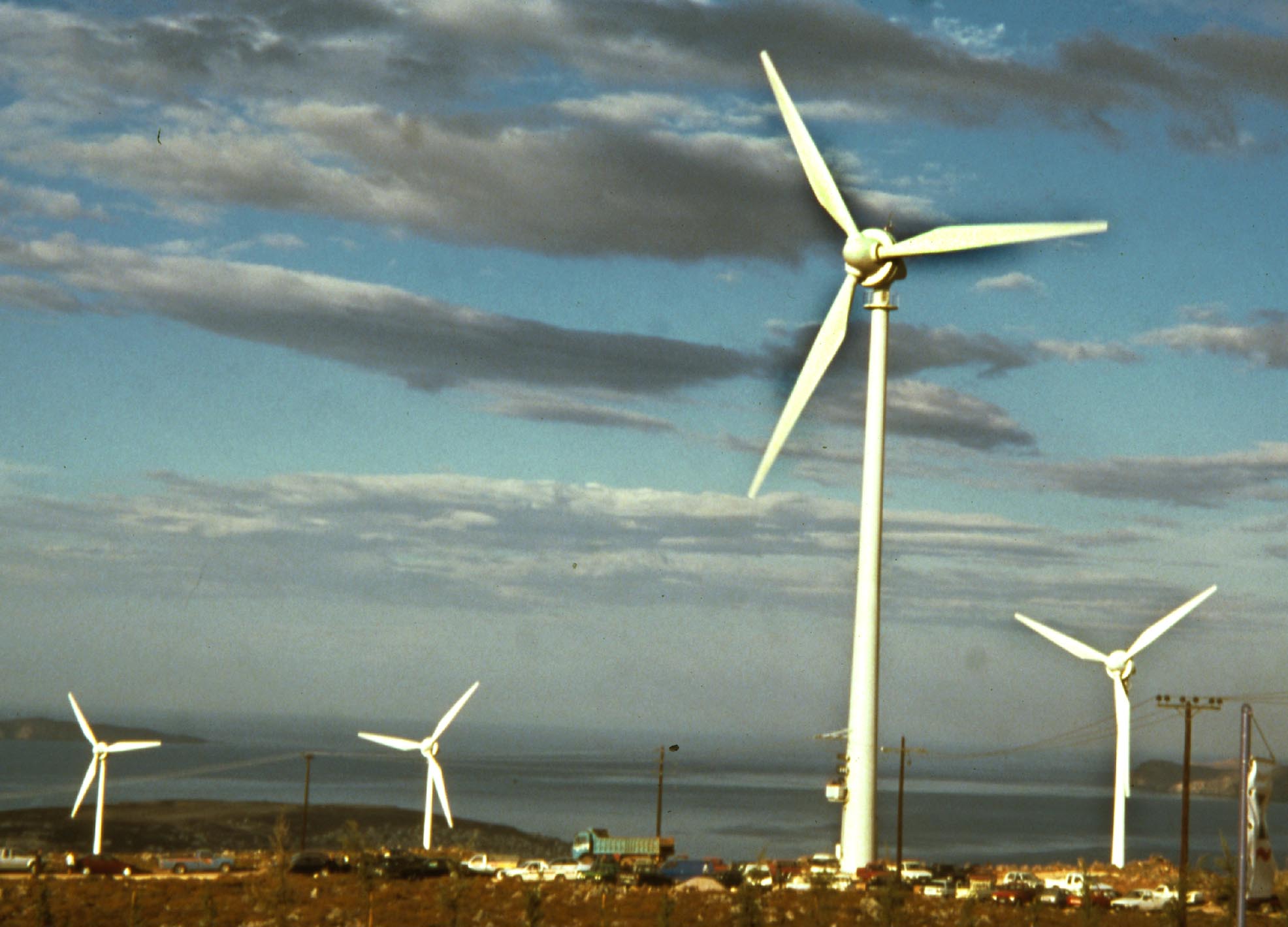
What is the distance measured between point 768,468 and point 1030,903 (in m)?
14.7

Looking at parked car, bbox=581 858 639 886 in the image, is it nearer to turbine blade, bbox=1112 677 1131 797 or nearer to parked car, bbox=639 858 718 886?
parked car, bbox=639 858 718 886

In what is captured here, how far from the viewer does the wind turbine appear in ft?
148

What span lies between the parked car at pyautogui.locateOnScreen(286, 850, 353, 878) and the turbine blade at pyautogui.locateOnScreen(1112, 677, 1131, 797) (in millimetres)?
35551

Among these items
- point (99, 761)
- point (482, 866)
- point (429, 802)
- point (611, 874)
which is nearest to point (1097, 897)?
point (611, 874)

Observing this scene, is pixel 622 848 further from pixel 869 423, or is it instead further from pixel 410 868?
pixel 869 423

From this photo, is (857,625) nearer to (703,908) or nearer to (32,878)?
(703,908)

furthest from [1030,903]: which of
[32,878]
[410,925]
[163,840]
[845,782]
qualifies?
[163,840]

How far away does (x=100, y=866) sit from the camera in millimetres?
52500

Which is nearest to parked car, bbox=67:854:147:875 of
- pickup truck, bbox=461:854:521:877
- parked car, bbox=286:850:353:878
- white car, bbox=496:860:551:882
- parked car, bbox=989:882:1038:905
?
parked car, bbox=286:850:353:878

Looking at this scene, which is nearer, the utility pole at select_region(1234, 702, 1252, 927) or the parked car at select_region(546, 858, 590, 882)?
the utility pole at select_region(1234, 702, 1252, 927)

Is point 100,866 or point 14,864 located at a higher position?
point 100,866

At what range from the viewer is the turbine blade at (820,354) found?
159 ft

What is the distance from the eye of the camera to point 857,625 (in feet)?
149

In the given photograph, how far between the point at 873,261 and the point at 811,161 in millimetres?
5170
